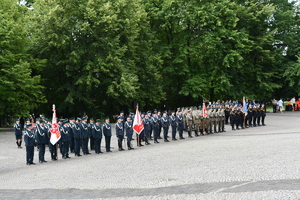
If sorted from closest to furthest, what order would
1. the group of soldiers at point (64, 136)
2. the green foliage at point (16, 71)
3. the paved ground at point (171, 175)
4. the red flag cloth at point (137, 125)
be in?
the paved ground at point (171, 175) < the group of soldiers at point (64, 136) < the red flag cloth at point (137, 125) < the green foliage at point (16, 71)

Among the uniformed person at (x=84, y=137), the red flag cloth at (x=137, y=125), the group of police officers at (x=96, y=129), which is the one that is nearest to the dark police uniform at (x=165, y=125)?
the group of police officers at (x=96, y=129)

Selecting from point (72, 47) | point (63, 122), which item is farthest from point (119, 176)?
point (72, 47)

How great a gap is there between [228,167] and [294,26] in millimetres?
48466

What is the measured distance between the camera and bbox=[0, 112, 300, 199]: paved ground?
10.7 metres

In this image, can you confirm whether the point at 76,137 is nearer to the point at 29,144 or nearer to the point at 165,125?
the point at 29,144

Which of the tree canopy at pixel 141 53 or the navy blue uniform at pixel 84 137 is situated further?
the tree canopy at pixel 141 53

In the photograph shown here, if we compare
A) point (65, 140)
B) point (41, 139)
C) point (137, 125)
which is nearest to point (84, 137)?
point (65, 140)

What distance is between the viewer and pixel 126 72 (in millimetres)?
42250

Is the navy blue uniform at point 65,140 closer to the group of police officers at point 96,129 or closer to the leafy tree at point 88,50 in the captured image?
the group of police officers at point 96,129

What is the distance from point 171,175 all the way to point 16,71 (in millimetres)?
27025

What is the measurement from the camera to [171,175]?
13414 mm

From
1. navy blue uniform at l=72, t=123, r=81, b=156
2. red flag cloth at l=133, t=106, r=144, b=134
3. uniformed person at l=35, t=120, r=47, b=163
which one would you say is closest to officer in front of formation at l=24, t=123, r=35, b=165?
uniformed person at l=35, t=120, r=47, b=163

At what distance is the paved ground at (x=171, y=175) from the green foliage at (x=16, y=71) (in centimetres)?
1839

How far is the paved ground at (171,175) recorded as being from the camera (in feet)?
35.2
